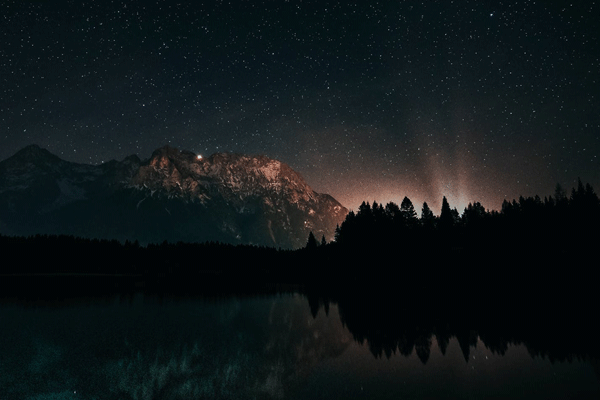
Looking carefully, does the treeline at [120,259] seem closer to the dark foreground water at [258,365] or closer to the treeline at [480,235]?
the treeline at [480,235]

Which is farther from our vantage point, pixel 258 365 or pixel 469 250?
pixel 469 250

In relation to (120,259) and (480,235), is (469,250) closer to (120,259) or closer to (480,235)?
(480,235)

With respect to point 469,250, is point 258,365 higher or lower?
lower

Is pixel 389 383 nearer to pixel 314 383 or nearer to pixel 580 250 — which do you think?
pixel 314 383

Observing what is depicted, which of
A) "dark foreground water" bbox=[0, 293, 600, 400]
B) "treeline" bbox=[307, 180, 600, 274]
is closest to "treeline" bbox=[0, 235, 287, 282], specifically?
"treeline" bbox=[307, 180, 600, 274]

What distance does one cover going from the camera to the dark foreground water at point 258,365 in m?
17.2

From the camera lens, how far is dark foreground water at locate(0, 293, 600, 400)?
17203 millimetres

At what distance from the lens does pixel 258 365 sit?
22.0 m

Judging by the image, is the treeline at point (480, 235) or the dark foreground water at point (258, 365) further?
the treeline at point (480, 235)

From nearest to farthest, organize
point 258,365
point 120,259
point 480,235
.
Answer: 1. point 258,365
2. point 480,235
3. point 120,259

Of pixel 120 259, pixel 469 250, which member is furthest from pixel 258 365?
pixel 120 259

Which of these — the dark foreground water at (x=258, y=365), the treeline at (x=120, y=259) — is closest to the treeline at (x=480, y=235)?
the dark foreground water at (x=258, y=365)

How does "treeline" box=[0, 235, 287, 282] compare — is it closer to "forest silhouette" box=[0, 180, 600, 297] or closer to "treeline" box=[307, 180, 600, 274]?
"forest silhouette" box=[0, 180, 600, 297]

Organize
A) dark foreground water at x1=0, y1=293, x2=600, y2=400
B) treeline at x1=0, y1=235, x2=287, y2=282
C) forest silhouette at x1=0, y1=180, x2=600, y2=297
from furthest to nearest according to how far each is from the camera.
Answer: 1. treeline at x1=0, y1=235, x2=287, y2=282
2. forest silhouette at x1=0, y1=180, x2=600, y2=297
3. dark foreground water at x1=0, y1=293, x2=600, y2=400
